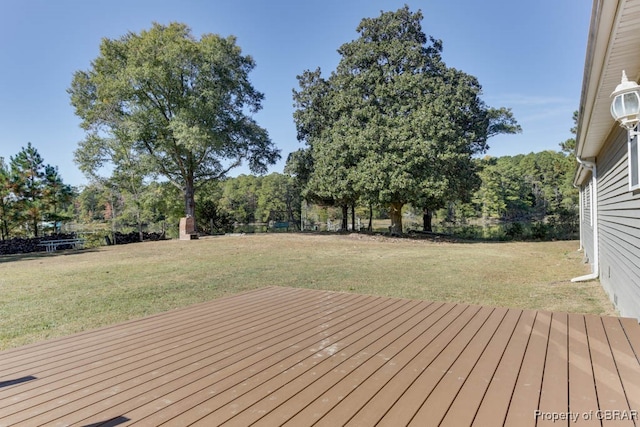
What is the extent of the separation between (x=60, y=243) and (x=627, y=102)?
18.3m

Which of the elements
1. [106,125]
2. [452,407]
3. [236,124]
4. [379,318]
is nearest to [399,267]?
[379,318]

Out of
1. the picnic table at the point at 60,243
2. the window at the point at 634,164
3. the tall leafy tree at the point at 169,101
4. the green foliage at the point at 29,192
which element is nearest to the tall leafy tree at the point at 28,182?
the green foliage at the point at 29,192

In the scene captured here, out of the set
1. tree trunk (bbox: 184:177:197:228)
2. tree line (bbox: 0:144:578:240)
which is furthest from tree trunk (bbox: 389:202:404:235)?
tree trunk (bbox: 184:177:197:228)

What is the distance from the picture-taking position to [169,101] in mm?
17578

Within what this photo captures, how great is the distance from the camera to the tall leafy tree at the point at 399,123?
47.3 ft

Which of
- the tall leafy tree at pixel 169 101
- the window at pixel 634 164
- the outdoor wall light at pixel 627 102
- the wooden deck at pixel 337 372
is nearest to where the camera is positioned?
the wooden deck at pixel 337 372

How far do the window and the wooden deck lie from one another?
1239mm

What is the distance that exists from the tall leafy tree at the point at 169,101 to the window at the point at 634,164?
49.0ft

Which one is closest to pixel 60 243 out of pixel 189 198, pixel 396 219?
pixel 189 198

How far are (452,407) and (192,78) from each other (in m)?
18.5

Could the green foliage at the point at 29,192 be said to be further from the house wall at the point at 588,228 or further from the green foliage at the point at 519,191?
the green foliage at the point at 519,191

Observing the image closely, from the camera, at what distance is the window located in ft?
9.73

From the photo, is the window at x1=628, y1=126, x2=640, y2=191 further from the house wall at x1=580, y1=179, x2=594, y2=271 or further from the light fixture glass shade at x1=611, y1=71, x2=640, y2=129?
the house wall at x1=580, y1=179, x2=594, y2=271

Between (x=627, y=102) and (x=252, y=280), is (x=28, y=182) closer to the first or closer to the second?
(x=252, y=280)
